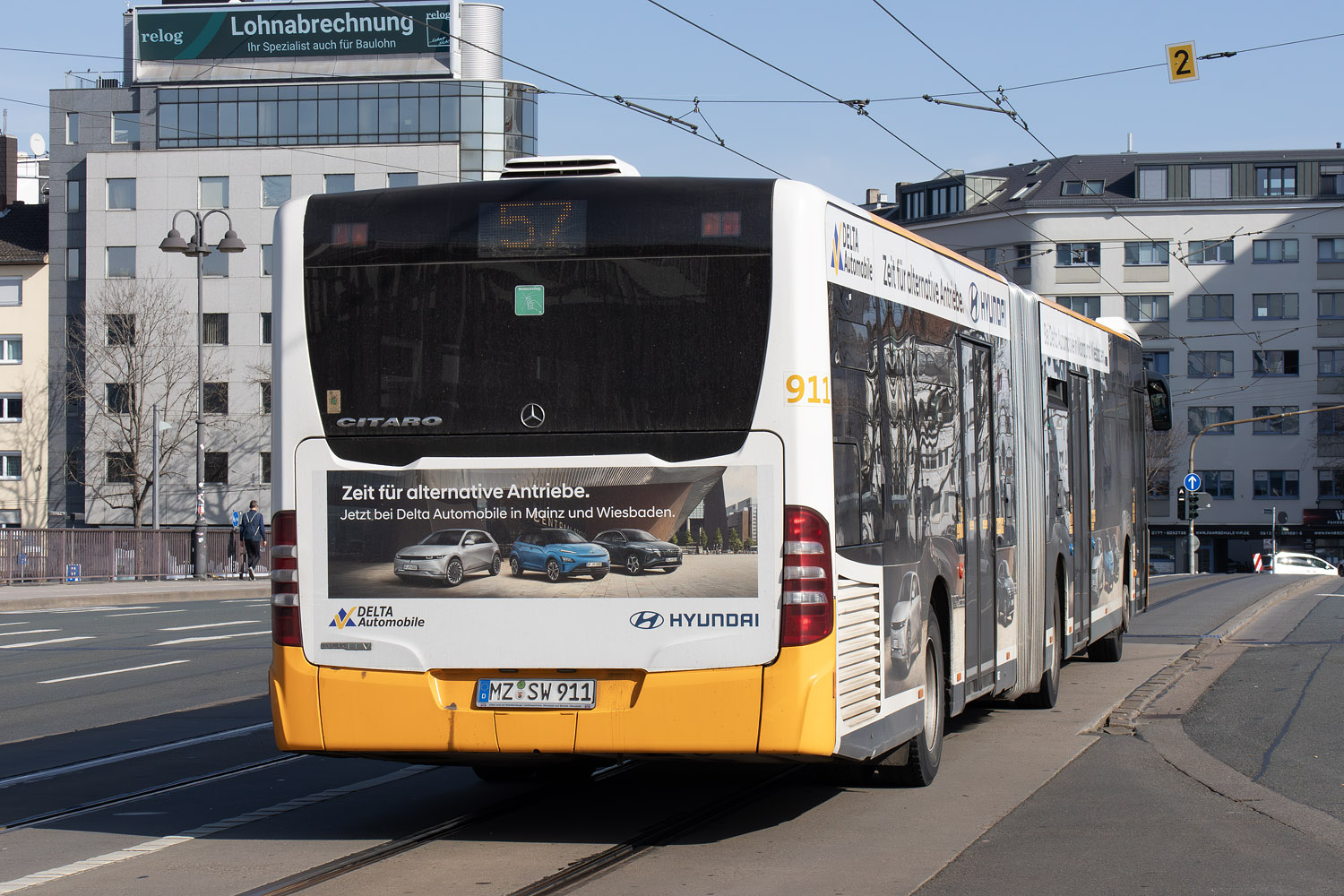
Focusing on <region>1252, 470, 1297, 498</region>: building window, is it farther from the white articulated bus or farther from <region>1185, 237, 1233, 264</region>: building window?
the white articulated bus

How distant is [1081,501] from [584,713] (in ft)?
27.0

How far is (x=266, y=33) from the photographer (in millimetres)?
73750

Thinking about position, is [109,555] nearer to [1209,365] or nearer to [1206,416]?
[1206,416]

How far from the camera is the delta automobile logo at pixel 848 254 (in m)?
7.66

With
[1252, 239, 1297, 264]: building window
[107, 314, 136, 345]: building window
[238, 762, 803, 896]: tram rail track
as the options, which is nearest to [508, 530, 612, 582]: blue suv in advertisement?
[238, 762, 803, 896]: tram rail track

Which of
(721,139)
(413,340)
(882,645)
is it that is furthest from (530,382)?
(721,139)

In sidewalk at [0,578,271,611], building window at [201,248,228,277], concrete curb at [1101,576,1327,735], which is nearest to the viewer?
concrete curb at [1101,576,1327,735]

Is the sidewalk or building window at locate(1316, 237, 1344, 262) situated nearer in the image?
the sidewalk

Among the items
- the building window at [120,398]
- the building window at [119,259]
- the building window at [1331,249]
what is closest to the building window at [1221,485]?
the building window at [1331,249]

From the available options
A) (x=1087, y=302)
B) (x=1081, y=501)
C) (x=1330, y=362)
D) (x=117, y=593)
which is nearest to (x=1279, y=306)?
(x=1330, y=362)

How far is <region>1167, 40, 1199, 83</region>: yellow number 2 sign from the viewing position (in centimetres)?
2259

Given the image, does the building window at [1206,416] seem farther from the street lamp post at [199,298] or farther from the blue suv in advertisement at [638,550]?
the blue suv in advertisement at [638,550]

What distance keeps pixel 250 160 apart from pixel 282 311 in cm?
6883

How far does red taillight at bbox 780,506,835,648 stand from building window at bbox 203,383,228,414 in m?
69.4
